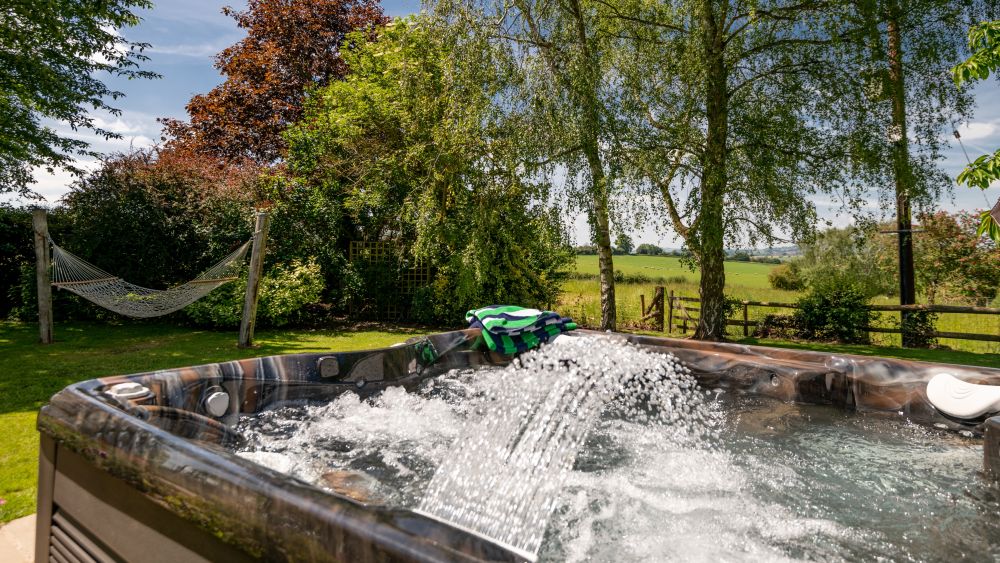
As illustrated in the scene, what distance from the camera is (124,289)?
6.27 metres

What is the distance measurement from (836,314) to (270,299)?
8.29m

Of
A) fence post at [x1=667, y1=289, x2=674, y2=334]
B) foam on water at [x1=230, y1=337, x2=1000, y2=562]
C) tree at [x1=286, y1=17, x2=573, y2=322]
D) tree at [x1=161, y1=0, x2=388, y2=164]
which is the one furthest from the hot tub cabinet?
tree at [x1=161, y1=0, x2=388, y2=164]

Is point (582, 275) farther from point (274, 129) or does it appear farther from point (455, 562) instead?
point (455, 562)

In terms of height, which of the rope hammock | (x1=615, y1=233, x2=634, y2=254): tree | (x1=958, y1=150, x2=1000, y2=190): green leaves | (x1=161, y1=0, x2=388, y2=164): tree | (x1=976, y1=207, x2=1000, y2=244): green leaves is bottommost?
the rope hammock

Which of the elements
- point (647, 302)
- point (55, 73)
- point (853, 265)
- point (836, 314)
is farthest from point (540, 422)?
point (853, 265)

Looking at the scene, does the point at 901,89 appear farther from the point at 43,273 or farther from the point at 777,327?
the point at 43,273

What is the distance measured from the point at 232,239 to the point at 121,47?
3.31 metres

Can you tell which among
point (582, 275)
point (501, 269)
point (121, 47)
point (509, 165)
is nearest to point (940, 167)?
point (509, 165)

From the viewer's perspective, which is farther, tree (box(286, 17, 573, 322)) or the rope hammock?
tree (box(286, 17, 573, 322))

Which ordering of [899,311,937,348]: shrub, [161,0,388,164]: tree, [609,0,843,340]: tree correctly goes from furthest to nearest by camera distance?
[161,0,388,164]: tree → [899,311,937,348]: shrub → [609,0,843,340]: tree

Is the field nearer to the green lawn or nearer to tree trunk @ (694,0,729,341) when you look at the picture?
the green lawn

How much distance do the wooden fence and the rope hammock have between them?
6.81 metres

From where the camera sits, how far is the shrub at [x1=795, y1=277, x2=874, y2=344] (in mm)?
7621

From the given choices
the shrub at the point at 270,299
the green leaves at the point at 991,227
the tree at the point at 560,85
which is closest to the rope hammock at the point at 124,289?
the shrub at the point at 270,299
